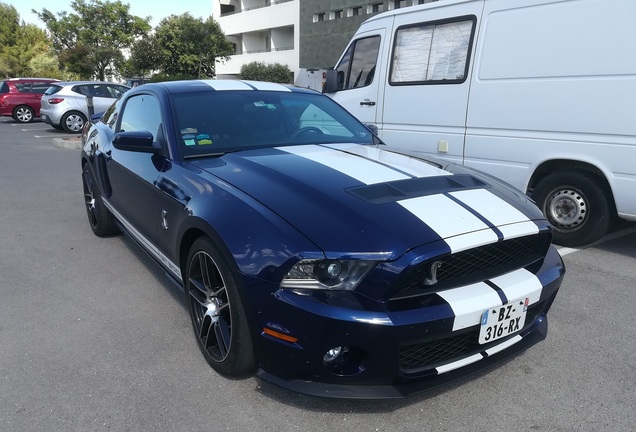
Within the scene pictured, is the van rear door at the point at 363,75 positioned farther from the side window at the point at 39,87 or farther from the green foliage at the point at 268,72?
the green foliage at the point at 268,72

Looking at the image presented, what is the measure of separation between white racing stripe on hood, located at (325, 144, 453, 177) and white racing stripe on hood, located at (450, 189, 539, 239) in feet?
1.08

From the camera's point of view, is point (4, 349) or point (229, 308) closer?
point (229, 308)

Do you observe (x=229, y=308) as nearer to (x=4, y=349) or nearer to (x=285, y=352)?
(x=285, y=352)

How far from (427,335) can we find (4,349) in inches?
95.7

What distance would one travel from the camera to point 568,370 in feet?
8.70

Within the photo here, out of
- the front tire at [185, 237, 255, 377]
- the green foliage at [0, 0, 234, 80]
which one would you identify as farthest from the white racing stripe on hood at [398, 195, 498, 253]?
the green foliage at [0, 0, 234, 80]

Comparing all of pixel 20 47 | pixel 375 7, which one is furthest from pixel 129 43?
pixel 375 7

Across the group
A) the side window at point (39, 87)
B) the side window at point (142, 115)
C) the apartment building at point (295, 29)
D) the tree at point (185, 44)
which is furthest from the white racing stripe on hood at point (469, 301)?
the tree at point (185, 44)

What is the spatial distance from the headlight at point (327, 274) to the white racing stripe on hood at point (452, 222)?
0.37m

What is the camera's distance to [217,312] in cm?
253

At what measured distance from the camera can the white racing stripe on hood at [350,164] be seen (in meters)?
2.64

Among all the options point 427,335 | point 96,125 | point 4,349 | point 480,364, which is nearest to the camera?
point 427,335

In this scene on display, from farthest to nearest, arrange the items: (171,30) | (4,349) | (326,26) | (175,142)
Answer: (171,30), (326,26), (175,142), (4,349)

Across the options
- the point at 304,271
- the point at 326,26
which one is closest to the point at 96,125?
the point at 304,271
